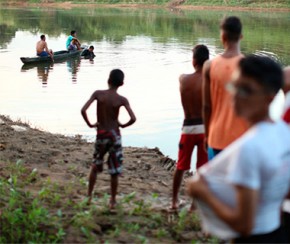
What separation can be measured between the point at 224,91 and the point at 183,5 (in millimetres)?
54899

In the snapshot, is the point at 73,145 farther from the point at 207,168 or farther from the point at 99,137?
the point at 207,168

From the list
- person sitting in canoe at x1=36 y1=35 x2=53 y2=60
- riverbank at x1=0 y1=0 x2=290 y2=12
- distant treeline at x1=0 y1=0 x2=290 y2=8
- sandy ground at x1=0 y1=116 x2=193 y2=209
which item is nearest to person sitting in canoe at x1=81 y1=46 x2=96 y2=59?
person sitting in canoe at x1=36 y1=35 x2=53 y2=60

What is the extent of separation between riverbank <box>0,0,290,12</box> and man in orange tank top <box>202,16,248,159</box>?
50.5 m

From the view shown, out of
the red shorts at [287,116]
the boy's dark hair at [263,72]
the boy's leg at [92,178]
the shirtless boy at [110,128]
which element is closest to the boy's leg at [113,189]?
the shirtless boy at [110,128]

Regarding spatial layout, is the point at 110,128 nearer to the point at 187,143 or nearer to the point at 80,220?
the point at 187,143

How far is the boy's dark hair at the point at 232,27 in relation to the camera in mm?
4086

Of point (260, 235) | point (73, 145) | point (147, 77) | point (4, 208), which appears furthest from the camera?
point (147, 77)

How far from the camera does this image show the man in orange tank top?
13.4ft

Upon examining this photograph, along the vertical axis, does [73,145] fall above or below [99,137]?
below

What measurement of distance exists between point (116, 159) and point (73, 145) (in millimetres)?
4005

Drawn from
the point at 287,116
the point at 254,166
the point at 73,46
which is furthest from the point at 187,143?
the point at 73,46

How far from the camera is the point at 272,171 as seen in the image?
2119mm

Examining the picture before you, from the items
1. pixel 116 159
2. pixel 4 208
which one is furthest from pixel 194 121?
pixel 4 208

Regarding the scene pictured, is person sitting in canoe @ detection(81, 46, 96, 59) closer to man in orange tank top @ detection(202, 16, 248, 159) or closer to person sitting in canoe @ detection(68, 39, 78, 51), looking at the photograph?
person sitting in canoe @ detection(68, 39, 78, 51)
